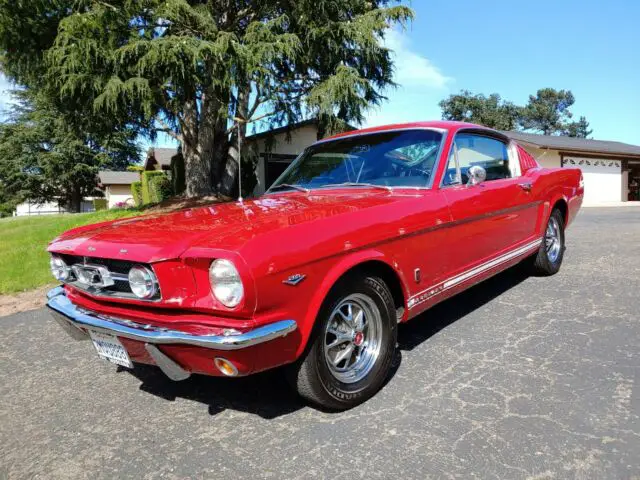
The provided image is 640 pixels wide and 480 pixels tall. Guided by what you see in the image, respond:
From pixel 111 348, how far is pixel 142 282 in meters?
0.48

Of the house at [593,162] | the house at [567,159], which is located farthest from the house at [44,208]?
the house at [593,162]

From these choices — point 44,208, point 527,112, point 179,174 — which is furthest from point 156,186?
point 527,112

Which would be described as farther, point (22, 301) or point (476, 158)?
point (22, 301)

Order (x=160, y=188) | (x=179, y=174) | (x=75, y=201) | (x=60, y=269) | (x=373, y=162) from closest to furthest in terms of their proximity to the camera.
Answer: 1. (x=60, y=269)
2. (x=373, y=162)
3. (x=179, y=174)
4. (x=160, y=188)
5. (x=75, y=201)

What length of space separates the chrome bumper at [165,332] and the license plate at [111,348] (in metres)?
0.07

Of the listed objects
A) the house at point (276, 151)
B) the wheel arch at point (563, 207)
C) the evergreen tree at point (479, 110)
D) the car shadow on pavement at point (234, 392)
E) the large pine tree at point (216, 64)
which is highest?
the evergreen tree at point (479, 110)

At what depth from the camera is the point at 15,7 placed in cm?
1216

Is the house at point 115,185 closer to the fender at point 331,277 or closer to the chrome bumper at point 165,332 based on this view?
the chrome bumper at point 165,332

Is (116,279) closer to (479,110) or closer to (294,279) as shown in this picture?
(294,279)

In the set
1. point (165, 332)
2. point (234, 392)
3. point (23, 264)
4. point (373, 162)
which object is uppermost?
point (373, 162)

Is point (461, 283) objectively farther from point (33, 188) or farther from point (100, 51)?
point (33, 188)

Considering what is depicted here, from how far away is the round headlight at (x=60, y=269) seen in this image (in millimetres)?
2732

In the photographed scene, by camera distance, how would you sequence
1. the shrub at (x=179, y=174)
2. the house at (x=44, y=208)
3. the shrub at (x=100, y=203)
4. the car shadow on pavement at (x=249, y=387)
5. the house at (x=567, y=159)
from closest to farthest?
1. the car shadow on pavement at (x=249, y=387)
2. the house at (x=567, y=159)
3. the shrub at (x=179, y=174)
4. the shrub at (x=100, y=203)
5. the house at (x=44, y=208)

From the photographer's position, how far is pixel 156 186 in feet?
73.8
